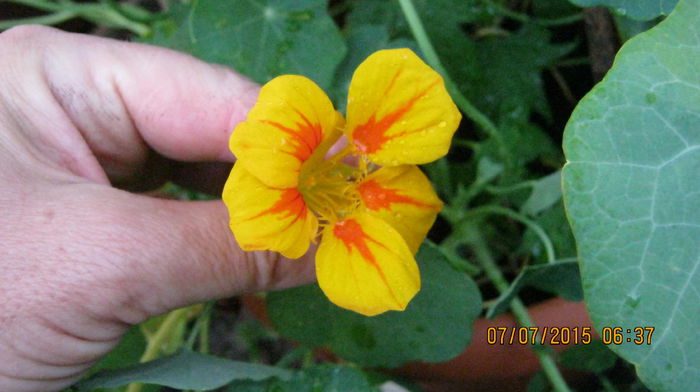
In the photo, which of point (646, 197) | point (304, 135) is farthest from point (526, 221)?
point (304, 135)

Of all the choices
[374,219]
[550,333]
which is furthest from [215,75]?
[550,333]

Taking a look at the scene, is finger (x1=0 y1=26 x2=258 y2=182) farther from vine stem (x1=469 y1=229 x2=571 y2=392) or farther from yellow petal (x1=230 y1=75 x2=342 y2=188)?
vine stem (x1=469 y1=229 x2=571 y2=392)

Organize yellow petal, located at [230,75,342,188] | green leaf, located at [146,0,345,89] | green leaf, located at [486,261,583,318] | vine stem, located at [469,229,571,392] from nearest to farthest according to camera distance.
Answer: yellow petal, located at [230,75,342,188] < green leaf, located at [486,261,583,318] < vine stem, located at [469,229,571,392] < green leaf, located at [146,0,345,89]

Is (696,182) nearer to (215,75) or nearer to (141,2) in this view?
(215,75)

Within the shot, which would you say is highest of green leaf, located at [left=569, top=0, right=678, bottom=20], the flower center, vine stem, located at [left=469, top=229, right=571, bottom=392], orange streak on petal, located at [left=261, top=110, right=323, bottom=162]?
green leaf, located at [left=569, top=0, right=678, bottom=20]

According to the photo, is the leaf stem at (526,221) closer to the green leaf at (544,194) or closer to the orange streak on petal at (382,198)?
the green leaf at (544,194)

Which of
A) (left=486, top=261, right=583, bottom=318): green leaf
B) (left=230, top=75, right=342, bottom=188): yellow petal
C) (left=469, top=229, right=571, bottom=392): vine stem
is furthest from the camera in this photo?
(left=469, top=229, right=571, bottom=392): vine stem

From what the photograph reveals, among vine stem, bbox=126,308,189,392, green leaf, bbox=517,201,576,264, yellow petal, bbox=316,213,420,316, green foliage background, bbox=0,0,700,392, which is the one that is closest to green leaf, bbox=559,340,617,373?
green foliage background, bbox=0,0,700,392

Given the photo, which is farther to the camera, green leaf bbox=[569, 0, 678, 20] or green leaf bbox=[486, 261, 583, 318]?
green leaf bbox=[486, 261, 583, 318]
